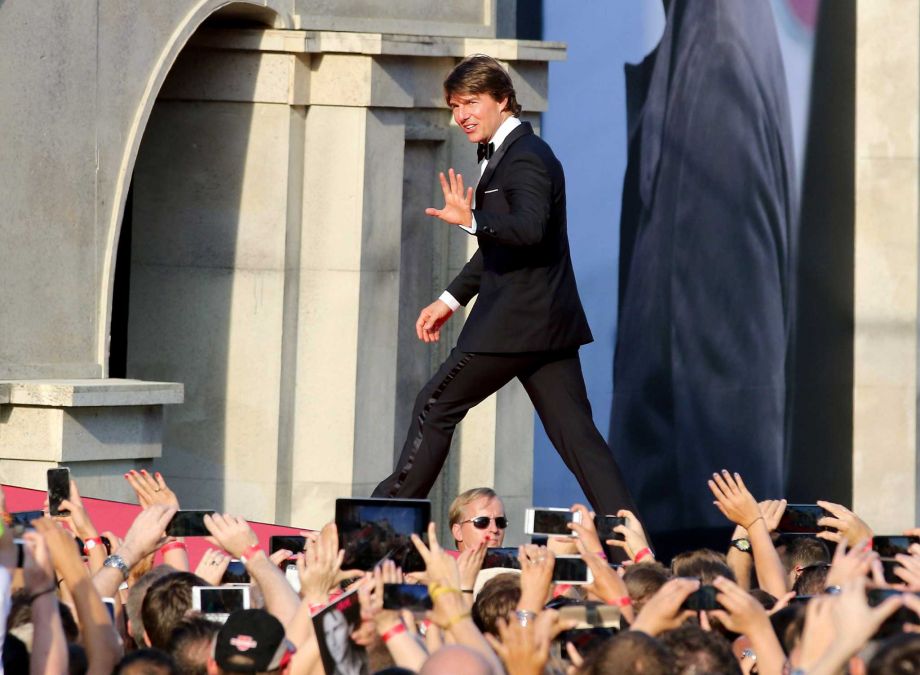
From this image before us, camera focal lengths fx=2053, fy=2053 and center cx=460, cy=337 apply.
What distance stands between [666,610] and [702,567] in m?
1.06

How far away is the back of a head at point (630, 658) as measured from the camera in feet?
12.6

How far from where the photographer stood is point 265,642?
415 centimetres

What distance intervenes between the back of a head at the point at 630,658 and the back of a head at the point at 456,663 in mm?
207

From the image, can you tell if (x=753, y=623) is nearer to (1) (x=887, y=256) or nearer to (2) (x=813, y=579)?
(2) (x=813, y=579)

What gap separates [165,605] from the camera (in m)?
4.76

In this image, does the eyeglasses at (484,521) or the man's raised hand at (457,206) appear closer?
the eyeglasses at (484,521)

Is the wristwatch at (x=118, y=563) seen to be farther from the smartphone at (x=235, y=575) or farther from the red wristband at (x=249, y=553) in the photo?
the smartphone at (x=235, y=575)

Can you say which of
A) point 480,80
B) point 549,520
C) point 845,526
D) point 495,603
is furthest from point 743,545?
point 480,80

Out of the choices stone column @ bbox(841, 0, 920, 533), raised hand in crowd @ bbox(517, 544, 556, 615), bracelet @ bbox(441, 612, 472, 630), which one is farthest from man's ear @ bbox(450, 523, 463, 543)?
stone column @ bbox(841, 0, 920, 533)

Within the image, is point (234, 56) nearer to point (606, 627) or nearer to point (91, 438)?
point (91, 438)

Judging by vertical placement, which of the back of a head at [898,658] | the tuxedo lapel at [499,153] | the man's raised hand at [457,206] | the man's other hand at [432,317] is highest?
the tuxedo lapel at [499,153]

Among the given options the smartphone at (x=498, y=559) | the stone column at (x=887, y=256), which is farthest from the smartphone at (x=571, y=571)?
the stone column at (x=887, y=256)

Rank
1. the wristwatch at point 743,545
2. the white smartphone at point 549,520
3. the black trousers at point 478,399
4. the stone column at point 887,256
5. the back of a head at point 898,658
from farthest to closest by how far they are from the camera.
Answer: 1. the stone column at point 887,256
2. the black trousers at point 478,399
3. the wristwatch at point 743,545
4. the white smartphone at point 549,520
5. the back of a head at point 898,658

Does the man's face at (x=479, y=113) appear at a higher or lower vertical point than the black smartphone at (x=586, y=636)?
higher
